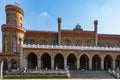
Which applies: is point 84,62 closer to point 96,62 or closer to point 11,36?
point 96,62

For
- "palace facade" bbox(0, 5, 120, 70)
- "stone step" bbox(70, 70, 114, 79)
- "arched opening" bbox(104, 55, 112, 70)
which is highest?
"palace facade" bbox(0, 5, 120, 70)

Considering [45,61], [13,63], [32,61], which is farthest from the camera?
[45,61]

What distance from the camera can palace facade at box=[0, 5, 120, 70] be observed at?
46725mm

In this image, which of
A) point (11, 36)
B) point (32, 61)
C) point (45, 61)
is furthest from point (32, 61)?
point (11, 36)

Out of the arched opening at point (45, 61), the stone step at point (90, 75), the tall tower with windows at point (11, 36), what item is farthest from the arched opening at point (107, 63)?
the tall tower with windows at point (11, 36)

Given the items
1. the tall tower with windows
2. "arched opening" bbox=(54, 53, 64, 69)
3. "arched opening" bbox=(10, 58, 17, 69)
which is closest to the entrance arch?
"arched opening" bbox=(54, 53, 64, 69)

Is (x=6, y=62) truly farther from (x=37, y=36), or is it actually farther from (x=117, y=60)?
(x=117, y=60)

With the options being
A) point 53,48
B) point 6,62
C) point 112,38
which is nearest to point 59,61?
point 53,48

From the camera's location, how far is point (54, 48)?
1861 inches

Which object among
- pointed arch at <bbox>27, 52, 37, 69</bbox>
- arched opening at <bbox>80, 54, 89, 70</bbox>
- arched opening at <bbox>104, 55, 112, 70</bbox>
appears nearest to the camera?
pointed arch at <bbox>27, 52, 37, 69</bbox>

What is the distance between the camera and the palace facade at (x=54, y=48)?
1840 inches

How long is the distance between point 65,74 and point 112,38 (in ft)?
78.4

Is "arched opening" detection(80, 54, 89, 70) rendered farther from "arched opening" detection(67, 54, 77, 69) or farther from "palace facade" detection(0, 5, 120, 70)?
"arched opening" detection(67, 54, 77, 69)

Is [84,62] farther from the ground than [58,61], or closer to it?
closer to it
